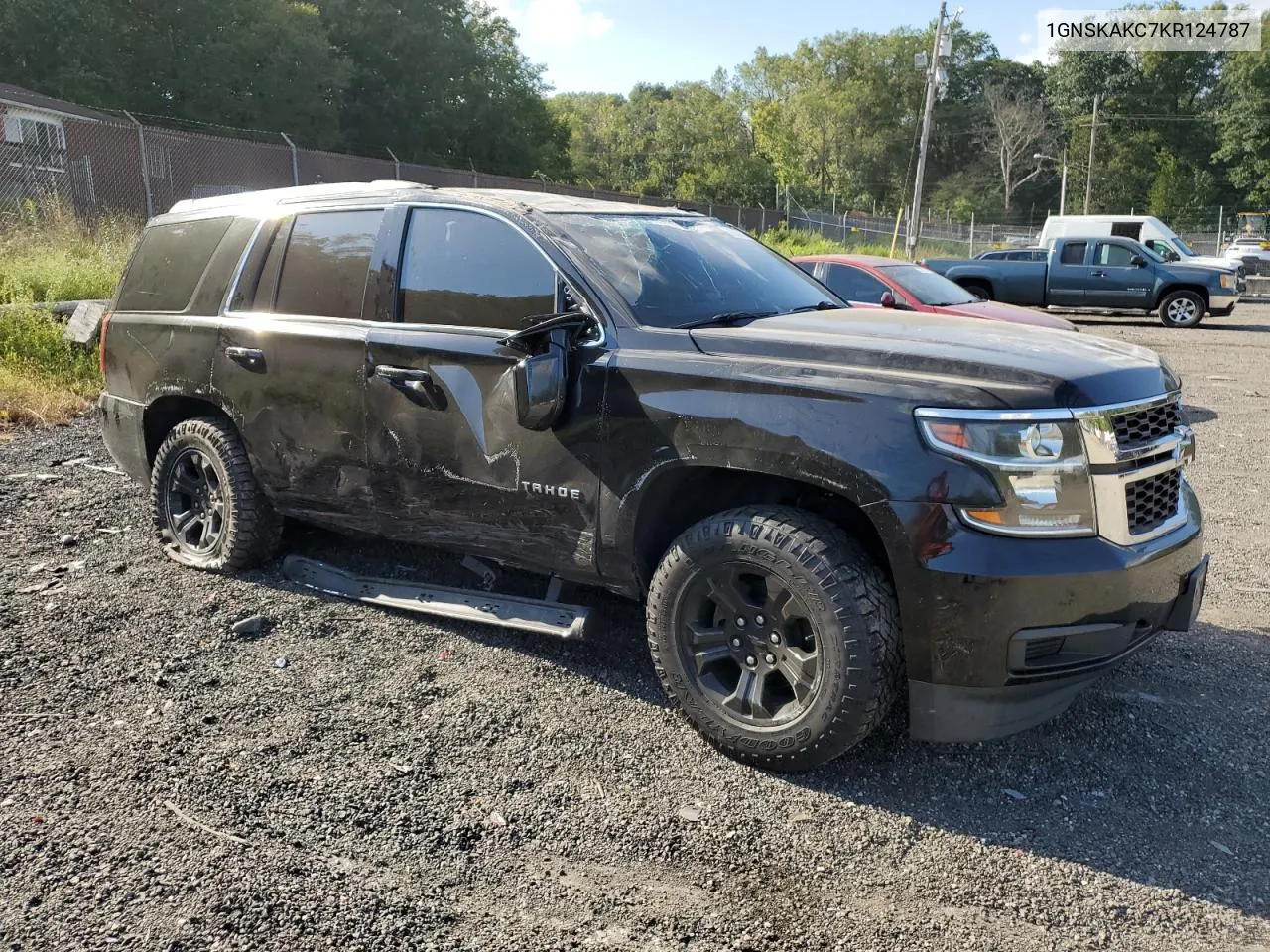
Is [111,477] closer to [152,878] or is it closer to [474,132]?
[152,878]

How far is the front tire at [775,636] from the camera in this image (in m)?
2.90

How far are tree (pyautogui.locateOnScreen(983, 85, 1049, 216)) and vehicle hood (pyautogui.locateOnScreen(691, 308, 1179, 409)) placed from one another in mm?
82657

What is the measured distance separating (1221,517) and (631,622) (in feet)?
13.1

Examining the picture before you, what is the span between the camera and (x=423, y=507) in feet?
12.9

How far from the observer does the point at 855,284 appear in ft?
35.1

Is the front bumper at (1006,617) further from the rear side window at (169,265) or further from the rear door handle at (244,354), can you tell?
the rear side window at (169,265)

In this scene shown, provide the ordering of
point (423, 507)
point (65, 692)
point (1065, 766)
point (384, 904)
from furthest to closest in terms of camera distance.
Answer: point (423, 507) → point (65, 692) → point (1065, 766) → point (384, 904)

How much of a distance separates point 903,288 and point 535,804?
331 inches

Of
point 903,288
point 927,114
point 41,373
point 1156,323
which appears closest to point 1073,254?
point 1156,323

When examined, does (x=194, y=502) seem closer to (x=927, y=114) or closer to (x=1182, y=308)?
(x=1182, y=308)

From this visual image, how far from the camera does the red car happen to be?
32.9 ft

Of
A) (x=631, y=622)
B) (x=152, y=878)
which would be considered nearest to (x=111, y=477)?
(x=631, y=622)

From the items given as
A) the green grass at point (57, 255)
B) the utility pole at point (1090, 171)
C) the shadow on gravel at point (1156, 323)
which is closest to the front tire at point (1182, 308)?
the shadow on gravel at point (1156, 323)

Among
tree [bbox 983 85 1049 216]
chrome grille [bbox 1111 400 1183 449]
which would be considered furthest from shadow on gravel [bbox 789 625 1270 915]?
tree [bbox 983 85 1049 216]
